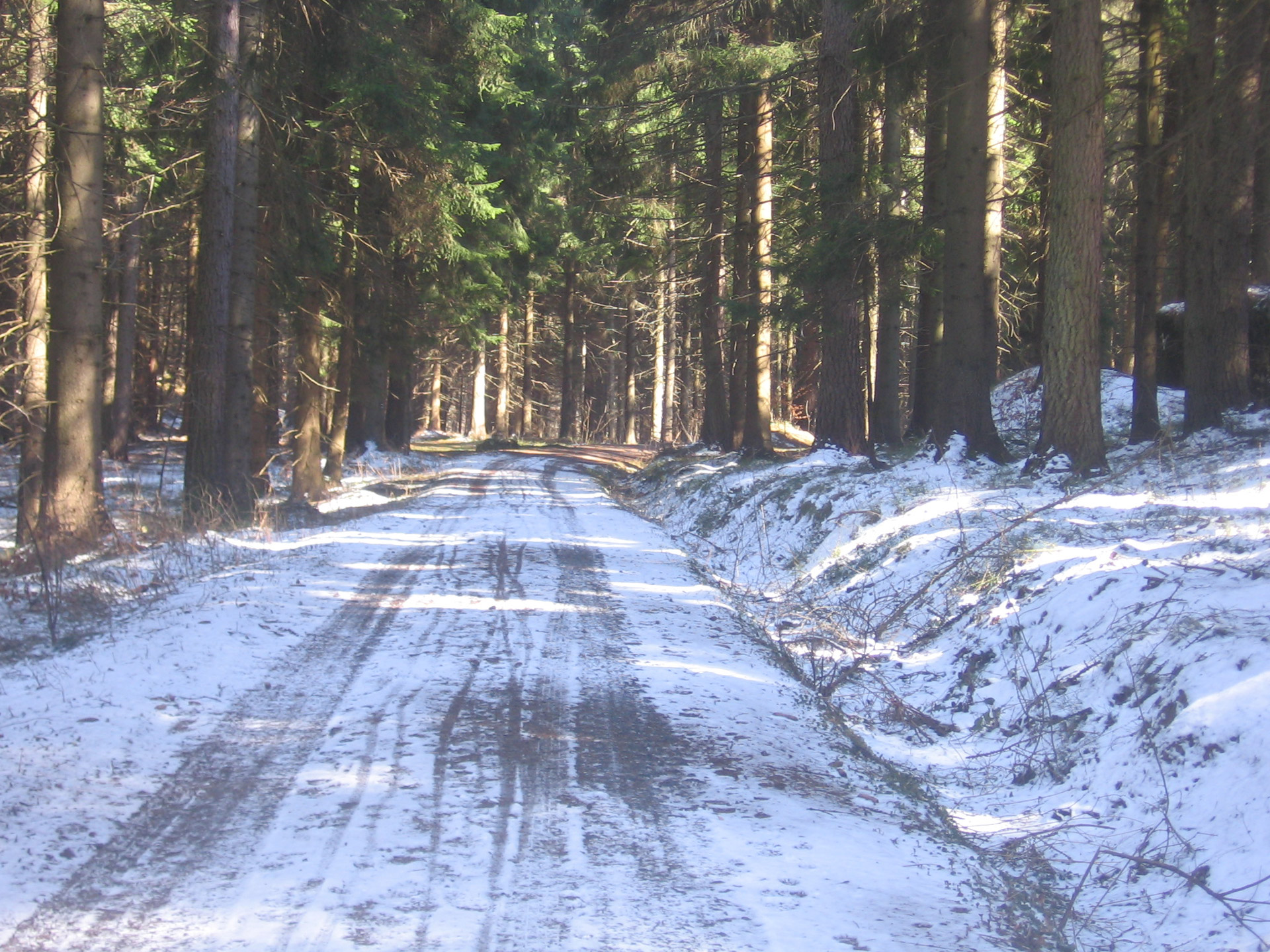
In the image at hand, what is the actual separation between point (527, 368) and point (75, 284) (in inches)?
1353

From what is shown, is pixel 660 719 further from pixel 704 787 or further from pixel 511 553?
pixel 511 553

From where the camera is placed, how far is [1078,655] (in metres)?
6.16

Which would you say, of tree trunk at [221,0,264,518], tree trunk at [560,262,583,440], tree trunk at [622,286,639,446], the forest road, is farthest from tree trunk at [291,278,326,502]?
tree trunk at [560,262,583,440]

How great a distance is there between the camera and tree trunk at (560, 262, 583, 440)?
133 feet

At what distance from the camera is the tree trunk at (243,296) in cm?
1449

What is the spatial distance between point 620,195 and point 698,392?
23.5 m

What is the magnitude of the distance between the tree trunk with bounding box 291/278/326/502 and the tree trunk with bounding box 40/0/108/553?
5.84 m

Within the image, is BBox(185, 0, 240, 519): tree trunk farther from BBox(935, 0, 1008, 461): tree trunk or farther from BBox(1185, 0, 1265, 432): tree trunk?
BBox(1185, 0, 1265, 432): tree trunk

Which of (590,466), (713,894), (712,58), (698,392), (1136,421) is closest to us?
(713,894)

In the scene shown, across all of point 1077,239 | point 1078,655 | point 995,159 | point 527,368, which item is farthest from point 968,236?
point 527,368

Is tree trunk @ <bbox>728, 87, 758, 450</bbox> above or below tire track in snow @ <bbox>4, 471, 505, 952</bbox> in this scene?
above

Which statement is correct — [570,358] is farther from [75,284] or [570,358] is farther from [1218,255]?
[1218,255]

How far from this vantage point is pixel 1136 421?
44.4 feet

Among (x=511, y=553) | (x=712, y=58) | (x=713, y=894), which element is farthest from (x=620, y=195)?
(x=713, y=894)
